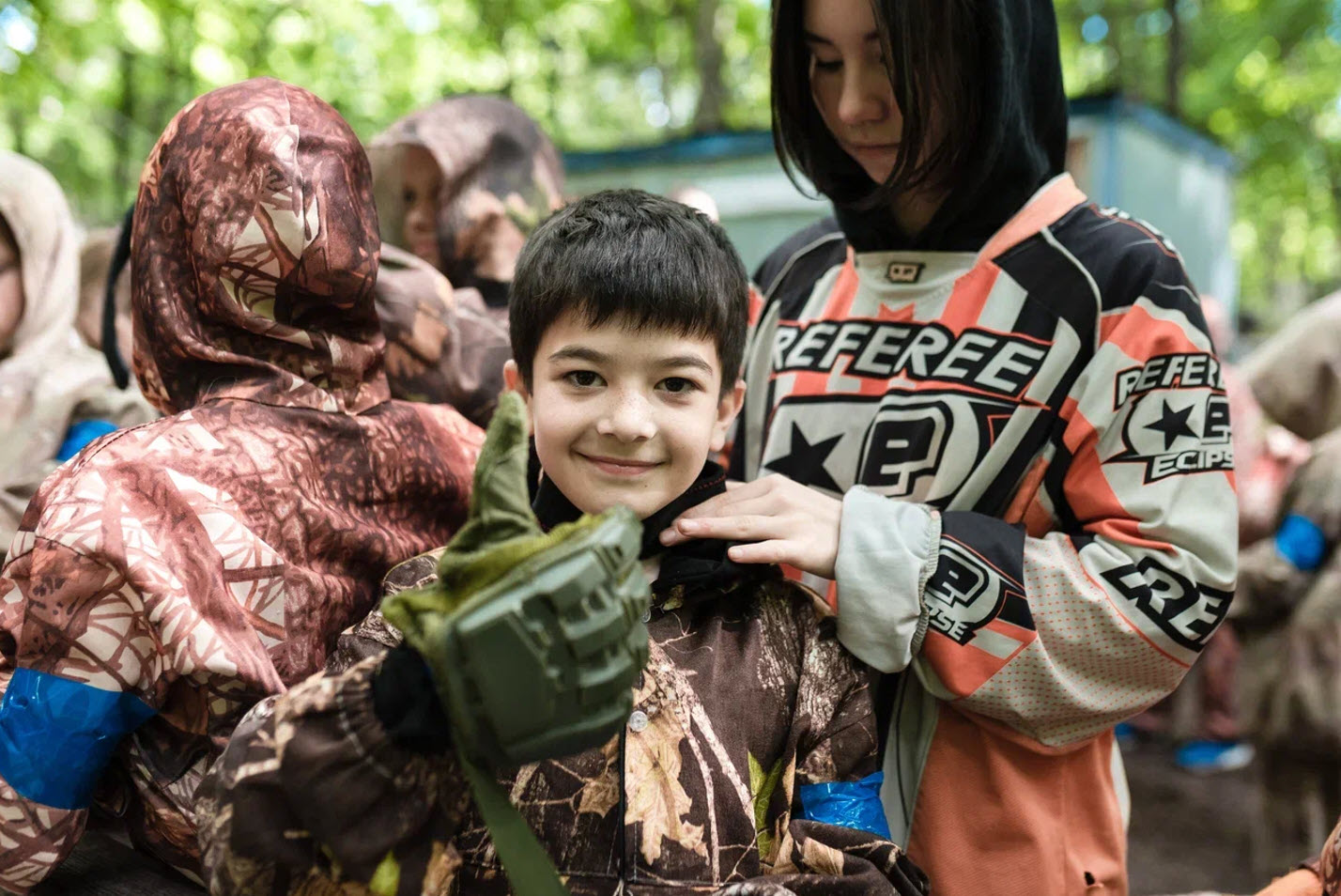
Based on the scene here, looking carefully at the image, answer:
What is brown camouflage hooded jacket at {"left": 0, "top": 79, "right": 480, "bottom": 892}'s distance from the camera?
5.14 ft

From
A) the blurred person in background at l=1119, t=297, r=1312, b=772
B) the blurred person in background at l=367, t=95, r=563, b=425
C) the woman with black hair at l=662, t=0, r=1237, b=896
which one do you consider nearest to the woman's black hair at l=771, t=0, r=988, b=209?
the woman with black hair at l=662, t=0, r=1237, b=896

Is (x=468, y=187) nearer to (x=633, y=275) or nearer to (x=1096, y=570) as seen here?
(x=633, y=275)

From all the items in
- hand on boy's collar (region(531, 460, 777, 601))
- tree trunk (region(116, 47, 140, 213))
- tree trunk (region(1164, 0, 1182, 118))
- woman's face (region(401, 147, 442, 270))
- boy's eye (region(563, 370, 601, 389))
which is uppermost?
boy's eye (region(563, 370, 601, 389))

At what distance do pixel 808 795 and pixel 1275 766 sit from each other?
381cm

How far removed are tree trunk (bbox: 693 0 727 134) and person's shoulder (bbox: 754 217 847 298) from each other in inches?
343

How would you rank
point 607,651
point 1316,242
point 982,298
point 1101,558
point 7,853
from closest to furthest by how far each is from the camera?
point 607,651 < point 7,853 < point 1101,558 < point 982,298 < point 1316,242

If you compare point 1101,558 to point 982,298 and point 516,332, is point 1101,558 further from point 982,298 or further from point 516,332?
point 516,332

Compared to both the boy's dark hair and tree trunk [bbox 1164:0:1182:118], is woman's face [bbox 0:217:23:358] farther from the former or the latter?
tree trunk [bbox 1164:0:1182:118]

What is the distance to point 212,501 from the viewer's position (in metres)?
1.66

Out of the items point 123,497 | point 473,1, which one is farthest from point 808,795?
point 473,1

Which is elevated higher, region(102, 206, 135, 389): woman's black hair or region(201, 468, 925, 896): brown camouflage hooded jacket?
region(102, 206, 135, 389): woman's black hair

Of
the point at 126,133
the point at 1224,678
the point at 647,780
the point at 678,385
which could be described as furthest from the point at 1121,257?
the point at 126,133

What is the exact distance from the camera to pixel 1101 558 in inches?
70.0

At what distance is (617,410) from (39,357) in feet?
8.52
